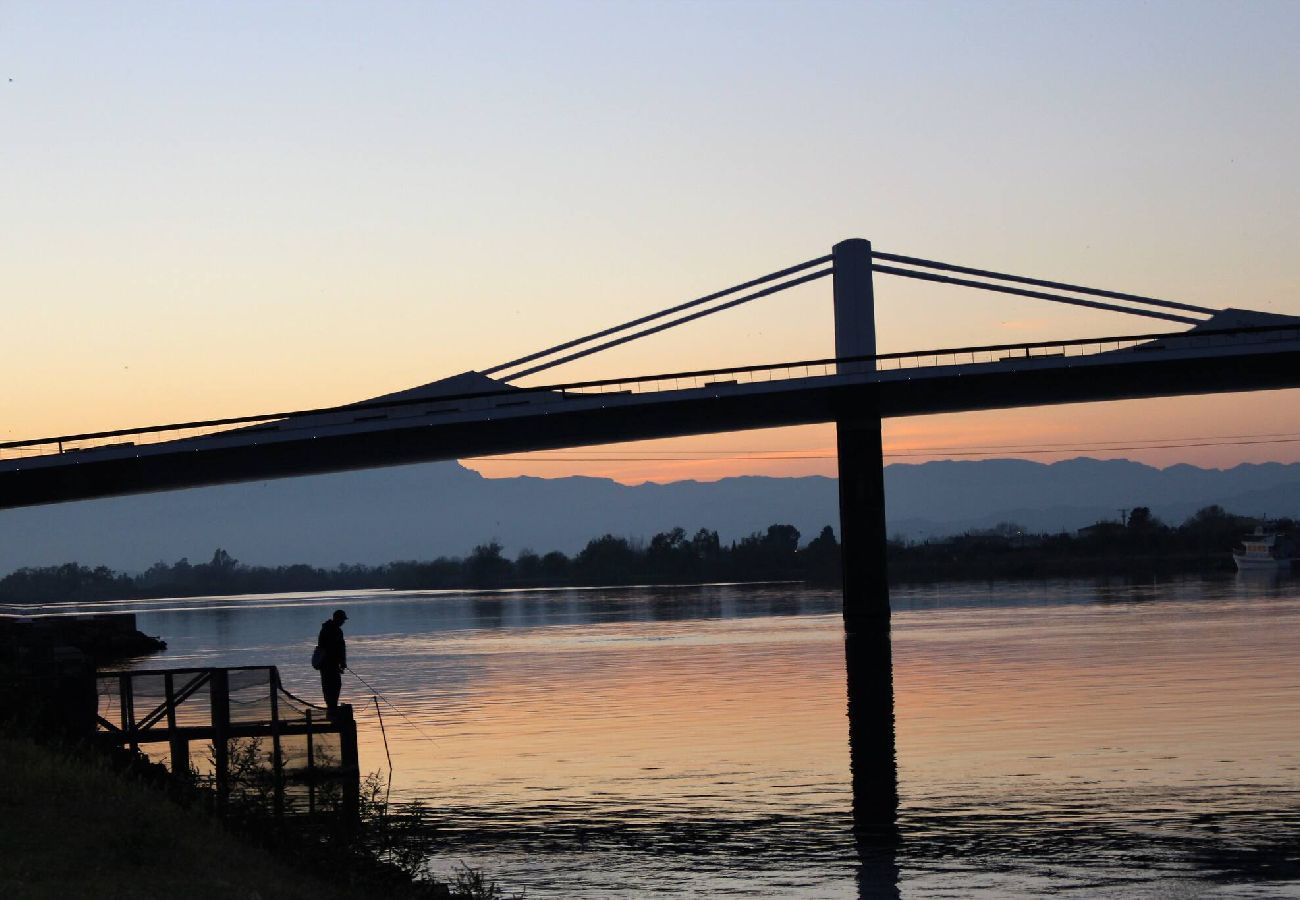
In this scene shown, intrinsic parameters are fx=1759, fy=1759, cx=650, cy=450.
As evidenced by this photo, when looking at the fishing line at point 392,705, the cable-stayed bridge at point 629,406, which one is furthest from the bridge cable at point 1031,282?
the fishing line at point 392,705

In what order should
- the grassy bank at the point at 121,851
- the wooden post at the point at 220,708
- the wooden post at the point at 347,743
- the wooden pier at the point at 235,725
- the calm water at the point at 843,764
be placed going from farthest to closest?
1. the wooden post at the point at 347,743
2. the wooden post at the point at 220,708
3. the wooden pier at the point at 235,725
4. the calm water at the point at 843,764
5. the grassy bank at the point at 121,851

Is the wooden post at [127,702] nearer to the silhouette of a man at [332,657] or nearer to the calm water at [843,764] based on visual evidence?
the silhouette of a man at [332,657]

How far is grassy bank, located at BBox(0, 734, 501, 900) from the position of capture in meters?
11.6

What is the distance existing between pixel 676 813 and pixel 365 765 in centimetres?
757

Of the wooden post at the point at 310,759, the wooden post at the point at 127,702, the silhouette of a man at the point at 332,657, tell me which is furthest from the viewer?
the silhouette of a man at the point at 332,657

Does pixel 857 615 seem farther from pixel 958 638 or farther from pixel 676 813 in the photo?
pixel 676 813

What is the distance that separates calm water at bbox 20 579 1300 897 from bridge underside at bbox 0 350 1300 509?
51.3 feet

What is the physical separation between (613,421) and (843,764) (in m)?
51.1

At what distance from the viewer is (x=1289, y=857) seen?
17141 mm

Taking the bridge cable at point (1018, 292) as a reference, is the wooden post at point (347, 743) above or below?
below

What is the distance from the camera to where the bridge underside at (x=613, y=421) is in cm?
7338

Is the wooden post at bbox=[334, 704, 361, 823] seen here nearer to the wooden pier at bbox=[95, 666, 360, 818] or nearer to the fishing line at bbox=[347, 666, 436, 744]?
the wooden pier at bbox=[95, 666, 360, 818]

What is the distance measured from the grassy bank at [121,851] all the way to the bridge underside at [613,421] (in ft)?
191

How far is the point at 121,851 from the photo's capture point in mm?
12344
